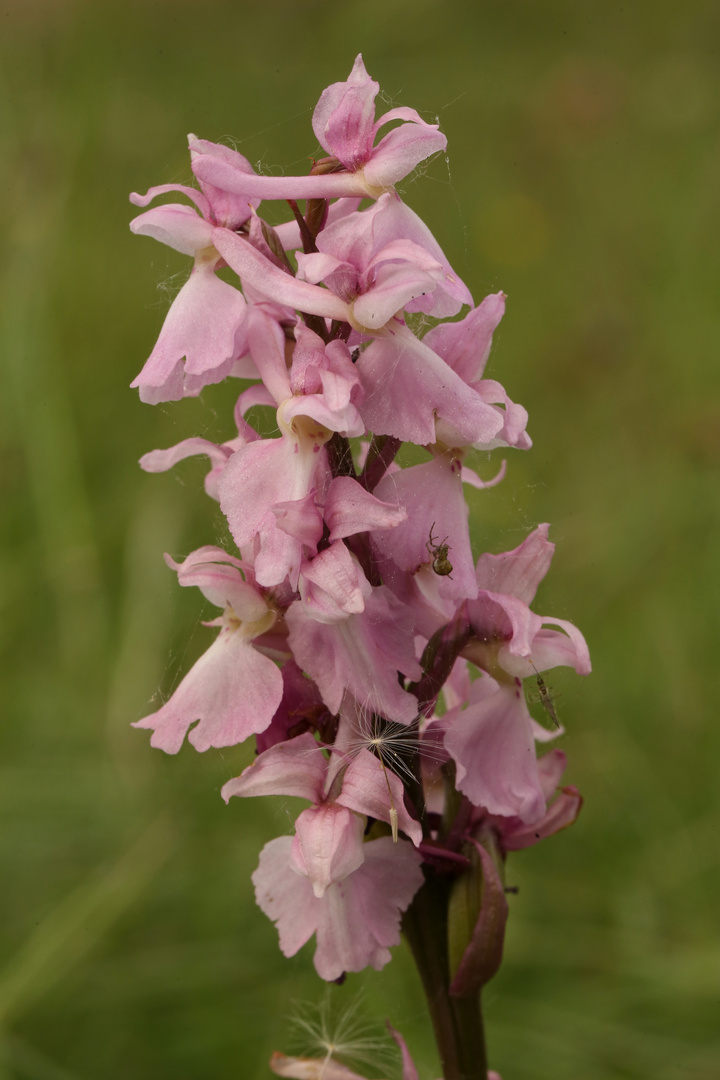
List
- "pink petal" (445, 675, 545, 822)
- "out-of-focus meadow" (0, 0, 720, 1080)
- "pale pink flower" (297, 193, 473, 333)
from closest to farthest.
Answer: "pale pink flower" (297, 193, 473, 333)
"pink petal" (445, 675, 545, 822)
"out-of-focus meadow" (0, 0, 720, 1080)

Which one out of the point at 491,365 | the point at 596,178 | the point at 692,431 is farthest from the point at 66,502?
the point at 596,178

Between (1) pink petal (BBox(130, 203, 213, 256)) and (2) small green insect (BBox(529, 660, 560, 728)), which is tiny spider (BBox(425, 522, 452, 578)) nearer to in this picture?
(2) small green insect (BBox(529, 660, 560, 728))

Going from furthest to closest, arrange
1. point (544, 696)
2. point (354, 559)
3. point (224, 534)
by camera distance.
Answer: point (224, 534) < point (544, 696) < point (354, 559)

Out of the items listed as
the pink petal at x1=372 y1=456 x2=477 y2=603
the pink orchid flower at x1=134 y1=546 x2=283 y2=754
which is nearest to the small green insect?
the pink petal at x1=372 y1=456 x2=477 y2=603

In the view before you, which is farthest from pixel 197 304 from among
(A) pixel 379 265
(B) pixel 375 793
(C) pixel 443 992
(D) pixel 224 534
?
(C) pixel 443 992

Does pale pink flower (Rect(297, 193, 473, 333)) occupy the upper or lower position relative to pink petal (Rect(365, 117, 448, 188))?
lower

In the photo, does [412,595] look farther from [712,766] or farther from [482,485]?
[712,766]

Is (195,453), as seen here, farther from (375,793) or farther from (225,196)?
(375,793)
